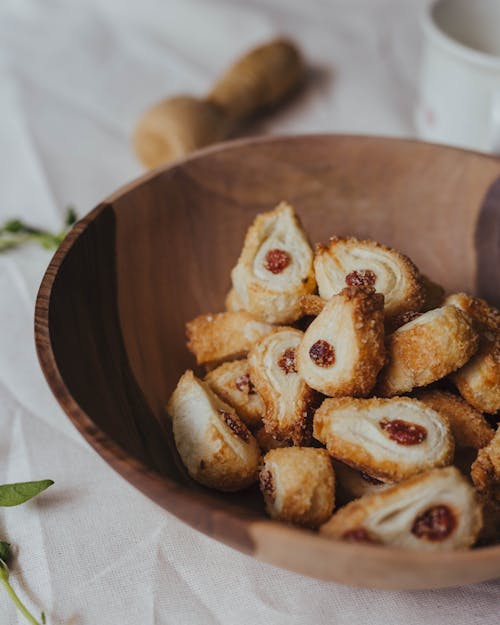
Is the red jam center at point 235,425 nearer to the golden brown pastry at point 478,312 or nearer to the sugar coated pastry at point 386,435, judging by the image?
the sugar coated pastry at point 386,435

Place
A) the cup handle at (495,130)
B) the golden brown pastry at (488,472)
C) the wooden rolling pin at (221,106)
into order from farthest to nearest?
the wooden rolling pin at (221,106) → the cup handle at (495,130) → the golden brown pastry at (488,472)

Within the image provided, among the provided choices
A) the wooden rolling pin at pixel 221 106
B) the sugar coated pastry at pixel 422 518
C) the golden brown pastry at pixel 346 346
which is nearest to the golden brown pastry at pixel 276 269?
the golden brown pastry at pixel 346 346

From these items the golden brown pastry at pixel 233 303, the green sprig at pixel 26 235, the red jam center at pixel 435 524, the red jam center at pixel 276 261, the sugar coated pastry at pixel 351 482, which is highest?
the green sprig at pixel 26 235

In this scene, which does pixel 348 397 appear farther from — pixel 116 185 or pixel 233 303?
pixel 116 185

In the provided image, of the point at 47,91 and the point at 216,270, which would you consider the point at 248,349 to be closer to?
the point at 216,270

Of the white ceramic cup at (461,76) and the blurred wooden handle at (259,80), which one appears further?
the blurred wooden handle at (259,80)

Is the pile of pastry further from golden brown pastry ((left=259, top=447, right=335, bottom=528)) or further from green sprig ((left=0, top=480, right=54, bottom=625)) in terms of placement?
green sprig ((left=0, top=480, right=54, bottom=625))

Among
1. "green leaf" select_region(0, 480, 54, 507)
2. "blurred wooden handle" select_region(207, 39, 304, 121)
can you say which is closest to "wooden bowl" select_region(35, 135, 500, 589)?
"green leaf" select_region(0, 480, 54, 507)
